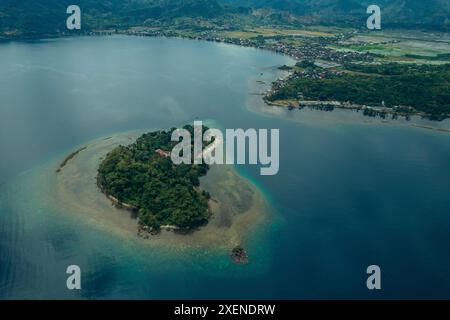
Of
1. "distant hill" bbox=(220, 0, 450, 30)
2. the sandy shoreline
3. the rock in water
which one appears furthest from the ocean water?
"distant hill" bbox=(220, 0, 450, 30)

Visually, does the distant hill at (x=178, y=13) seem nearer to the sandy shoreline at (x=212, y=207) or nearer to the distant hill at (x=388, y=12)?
the distant hill at (x=388, y=12)

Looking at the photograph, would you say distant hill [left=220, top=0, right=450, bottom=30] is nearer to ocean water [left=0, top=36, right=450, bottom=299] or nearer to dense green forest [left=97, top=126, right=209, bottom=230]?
ocean water [left=0, top=36, right=450, bottom=299]

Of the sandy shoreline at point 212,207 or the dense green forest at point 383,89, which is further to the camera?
the dense green forest at point 383,89

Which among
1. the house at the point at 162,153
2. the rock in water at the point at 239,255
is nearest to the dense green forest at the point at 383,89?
the house at the point at 162,153

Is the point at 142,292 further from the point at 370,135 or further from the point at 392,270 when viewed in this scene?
the point at 370,135

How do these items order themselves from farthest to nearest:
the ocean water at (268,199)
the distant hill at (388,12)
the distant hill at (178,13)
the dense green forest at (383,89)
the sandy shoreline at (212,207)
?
the distant hill at (388,12)
the distant hill at (178,13)
the dense green forest at (383,89)
the sandy shoreline at (212,207)
the ocean water at (268,199)

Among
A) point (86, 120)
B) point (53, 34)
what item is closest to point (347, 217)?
point (86, 120)

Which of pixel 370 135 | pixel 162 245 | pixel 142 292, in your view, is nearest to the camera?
pixel 142 292
